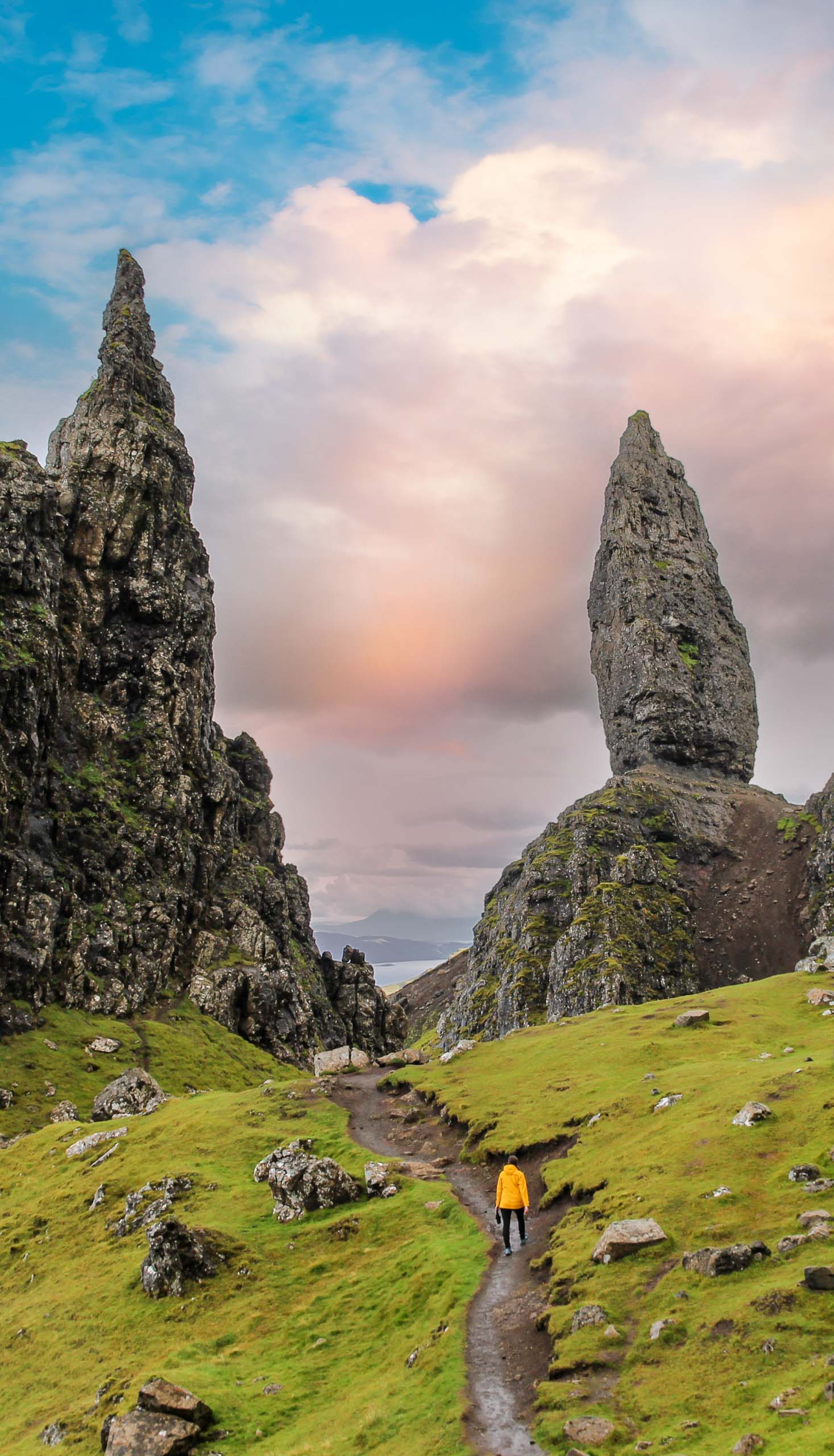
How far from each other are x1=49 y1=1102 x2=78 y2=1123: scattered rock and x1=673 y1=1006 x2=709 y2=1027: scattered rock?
67452 mm

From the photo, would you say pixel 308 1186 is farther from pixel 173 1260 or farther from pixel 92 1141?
pixel 92 1141

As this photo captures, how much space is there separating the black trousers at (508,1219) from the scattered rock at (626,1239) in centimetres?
550

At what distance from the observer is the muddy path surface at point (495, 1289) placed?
23734 millimetres

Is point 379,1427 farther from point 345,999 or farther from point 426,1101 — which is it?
point 345,999

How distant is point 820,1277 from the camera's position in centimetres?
2398

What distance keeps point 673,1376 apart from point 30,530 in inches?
6422

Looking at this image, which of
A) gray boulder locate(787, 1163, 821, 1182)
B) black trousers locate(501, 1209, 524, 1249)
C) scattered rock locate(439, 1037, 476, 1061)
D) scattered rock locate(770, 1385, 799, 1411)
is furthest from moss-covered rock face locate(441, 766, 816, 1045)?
scattered rock locate(770, 1385, 799, 1411)

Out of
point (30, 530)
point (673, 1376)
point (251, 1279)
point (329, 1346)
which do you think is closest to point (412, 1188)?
point (251, 1279)

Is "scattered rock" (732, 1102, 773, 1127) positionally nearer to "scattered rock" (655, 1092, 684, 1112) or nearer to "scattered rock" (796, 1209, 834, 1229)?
"scattered rock" (655, 1092, 684, 1112)

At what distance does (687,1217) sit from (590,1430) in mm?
12637

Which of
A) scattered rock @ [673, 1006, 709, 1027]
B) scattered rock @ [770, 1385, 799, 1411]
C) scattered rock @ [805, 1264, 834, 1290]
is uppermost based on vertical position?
scattered rock @ [673, 1006, 709, 1027]

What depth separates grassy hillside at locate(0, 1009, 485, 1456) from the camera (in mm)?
27234

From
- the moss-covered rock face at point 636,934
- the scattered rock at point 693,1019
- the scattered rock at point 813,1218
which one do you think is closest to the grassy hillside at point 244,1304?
the scattered rock at point 813,1218

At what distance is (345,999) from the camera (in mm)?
190875
